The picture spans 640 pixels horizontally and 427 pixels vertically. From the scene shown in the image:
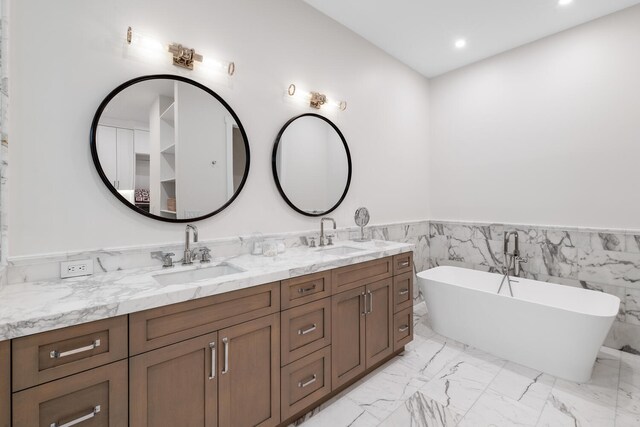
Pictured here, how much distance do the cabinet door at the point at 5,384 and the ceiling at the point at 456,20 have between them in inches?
113

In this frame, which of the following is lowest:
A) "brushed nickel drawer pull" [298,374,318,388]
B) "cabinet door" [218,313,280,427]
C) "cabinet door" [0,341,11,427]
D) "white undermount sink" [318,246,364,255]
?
"brushed nickel drawer pull" [298,374,318,388]

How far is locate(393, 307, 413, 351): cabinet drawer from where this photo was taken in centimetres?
243

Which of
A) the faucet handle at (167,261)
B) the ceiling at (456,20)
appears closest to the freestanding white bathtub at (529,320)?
the faucet handle at (167,261)

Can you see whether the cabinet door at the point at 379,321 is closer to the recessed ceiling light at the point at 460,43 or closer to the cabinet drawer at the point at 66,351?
the cabinet drawer at the point at 66,351

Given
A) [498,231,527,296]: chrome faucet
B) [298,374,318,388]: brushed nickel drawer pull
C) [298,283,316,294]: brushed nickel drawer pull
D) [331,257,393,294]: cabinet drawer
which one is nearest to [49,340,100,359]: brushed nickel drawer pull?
[298,283,316,294]: brushed nickel drawer pull

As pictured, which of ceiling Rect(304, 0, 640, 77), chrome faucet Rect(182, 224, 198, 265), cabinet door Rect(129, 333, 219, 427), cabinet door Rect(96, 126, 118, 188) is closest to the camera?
cabinet door Rect(129, 333, 219, 427)

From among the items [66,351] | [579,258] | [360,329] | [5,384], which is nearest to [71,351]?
[66,351]

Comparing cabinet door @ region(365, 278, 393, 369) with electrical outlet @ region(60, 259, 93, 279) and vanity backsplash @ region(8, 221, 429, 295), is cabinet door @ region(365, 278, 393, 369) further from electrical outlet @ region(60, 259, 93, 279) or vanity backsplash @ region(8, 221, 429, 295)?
electrical outlet @ region(60, 259, 93, 279)

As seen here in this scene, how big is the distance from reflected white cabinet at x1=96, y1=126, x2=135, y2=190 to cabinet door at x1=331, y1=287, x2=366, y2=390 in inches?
56.5

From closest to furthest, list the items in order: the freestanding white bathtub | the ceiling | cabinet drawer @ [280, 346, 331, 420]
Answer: cabinet drawer @ [280, 346, 331, 420], the freestanding white bathtub, the ceiling

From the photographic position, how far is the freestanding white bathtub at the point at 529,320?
212 cm

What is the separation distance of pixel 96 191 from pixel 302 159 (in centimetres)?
147

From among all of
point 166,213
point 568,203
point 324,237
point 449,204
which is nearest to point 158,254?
point 166,213

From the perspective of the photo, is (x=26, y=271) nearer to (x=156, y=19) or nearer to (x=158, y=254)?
(x=158, y=254)
